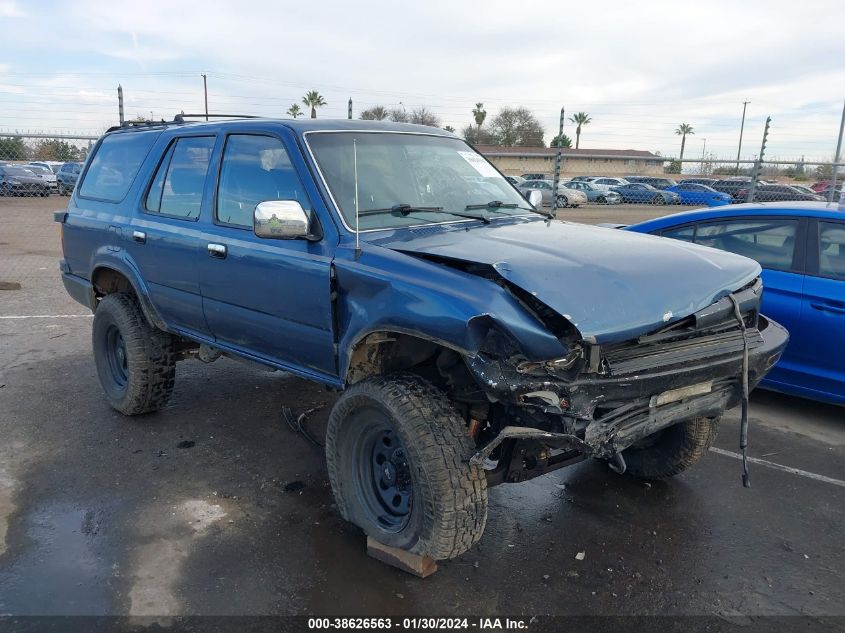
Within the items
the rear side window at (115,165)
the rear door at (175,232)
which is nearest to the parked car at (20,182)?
the rear side window at (115,165)

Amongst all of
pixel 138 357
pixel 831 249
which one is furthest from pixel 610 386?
pixel 138 357

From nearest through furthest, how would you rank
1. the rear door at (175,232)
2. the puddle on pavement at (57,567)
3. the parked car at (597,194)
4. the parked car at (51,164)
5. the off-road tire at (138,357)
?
the puddle on pavement at (57,567) < the rear door at (175,232) < the off-road tire at (138,357) < the parked car at (51,164) < the parked car at (597,194)

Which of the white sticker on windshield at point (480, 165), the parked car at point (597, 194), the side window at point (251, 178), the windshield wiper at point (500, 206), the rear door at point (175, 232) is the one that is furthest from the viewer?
the parked car at point (597, 194)

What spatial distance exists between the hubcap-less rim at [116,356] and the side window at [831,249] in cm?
525

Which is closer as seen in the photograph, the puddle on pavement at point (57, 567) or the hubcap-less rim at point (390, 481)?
the puddle on pavement at point (57, 567)

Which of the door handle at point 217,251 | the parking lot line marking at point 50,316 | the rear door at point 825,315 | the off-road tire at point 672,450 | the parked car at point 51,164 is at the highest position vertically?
the parked car at point 51,164

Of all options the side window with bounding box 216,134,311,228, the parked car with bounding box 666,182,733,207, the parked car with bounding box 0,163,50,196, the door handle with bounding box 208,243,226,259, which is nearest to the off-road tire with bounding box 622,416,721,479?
the side window with bounding box 216,134,311,228

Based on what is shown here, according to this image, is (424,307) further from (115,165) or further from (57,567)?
(115,165)

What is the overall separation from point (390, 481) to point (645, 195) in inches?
1004

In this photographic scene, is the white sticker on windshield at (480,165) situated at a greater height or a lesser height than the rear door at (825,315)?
greater

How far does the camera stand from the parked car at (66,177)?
23.0 metres

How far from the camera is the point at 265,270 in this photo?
3662 millimetres

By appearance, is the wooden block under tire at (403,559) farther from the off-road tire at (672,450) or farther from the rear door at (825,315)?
the rear door at (825,315)

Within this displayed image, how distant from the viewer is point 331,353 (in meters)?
3.42
